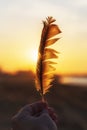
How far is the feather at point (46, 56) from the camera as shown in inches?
126

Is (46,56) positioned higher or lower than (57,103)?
higher

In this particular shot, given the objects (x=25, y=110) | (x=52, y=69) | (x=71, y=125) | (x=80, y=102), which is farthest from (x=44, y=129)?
(x=80, y=102)

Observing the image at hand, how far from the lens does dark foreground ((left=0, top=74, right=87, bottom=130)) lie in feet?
49.8

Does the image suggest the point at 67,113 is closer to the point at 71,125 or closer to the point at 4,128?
the point at 71,125

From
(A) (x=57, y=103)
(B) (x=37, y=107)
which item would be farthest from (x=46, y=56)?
(A) (x=57, y=103)

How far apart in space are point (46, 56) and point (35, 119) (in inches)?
27.8

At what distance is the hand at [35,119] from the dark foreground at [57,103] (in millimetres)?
11316

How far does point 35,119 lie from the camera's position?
8.46ft

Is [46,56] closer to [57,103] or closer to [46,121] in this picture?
[46,121]

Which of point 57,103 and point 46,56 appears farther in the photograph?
point 57,103

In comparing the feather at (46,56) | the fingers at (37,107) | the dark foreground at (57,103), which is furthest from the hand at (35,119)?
the dark foreground at (57,103)

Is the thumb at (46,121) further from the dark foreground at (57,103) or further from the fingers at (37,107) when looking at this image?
the dark foreground at (57,103)

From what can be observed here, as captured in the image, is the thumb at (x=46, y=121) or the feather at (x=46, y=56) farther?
the feather at (x=46, y=56)

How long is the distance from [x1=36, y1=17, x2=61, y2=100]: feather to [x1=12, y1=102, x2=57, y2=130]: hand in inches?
20.3
